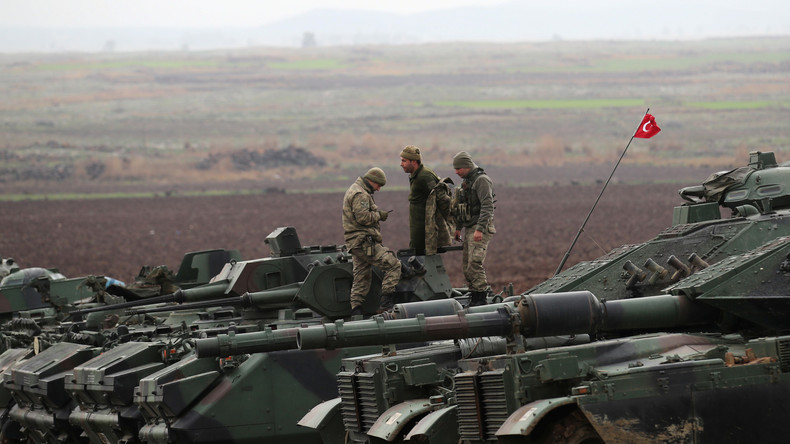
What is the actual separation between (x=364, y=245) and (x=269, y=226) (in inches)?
1264

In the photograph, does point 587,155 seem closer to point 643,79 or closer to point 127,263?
point 643,79

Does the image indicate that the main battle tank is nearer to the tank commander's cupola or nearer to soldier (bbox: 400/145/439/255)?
soldier (bbox: 400/145/439/255)

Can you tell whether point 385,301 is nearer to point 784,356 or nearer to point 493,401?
point 493,401

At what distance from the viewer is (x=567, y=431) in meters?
12.8

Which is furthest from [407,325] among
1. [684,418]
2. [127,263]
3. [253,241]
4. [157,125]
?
[157,125]

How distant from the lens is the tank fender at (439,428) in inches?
552

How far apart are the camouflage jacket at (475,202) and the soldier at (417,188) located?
1.62ft

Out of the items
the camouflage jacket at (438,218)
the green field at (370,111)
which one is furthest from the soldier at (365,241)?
the green field at (370,111)

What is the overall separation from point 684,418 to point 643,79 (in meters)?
95.8

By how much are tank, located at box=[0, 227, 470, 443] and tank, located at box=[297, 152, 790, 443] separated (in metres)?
1.44

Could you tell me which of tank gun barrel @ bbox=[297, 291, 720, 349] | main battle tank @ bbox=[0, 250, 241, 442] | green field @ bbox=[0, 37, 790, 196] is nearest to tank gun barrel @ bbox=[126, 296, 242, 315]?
main battle tank @ bbox=[0, 250, 241, 442]

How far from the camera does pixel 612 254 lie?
18.5 meters

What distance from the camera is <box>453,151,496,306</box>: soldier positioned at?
2005 cm

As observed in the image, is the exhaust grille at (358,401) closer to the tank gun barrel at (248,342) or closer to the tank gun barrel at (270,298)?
the tank gun barrel at (248,342)
